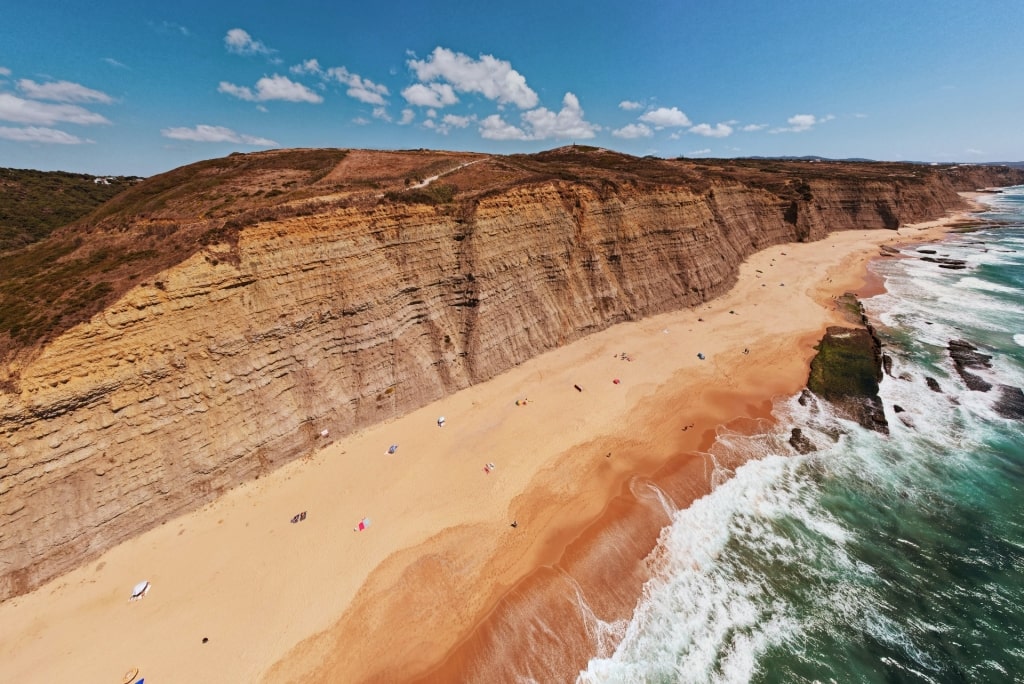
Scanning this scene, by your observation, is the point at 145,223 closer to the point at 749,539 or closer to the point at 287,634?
the point at 287,634

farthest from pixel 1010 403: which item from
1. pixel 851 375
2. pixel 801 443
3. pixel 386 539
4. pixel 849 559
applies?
pixel 386 539

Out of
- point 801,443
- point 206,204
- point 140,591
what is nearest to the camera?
A: point 140,591

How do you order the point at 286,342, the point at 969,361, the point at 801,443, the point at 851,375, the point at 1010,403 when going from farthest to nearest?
the point at 969,361 → the point at 851,375 → the point at 1010,403 → the point at 801,443 → the point at 286,342

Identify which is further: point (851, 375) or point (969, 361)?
point (969, 361)

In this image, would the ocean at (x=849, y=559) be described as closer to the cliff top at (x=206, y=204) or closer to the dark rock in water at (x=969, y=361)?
the dark rock in water at (x=969, y=361)

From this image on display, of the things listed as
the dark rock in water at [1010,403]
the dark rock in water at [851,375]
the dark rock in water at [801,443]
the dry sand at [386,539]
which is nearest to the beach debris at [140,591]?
the dry sand at [386,539]

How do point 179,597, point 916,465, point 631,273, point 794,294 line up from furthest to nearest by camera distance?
point 794,294 → point 631,273 → point 916,465 → point 179,597

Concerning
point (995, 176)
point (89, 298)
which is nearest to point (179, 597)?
point (89, 298)

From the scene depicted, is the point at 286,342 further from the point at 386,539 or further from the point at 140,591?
the point at 386,539
